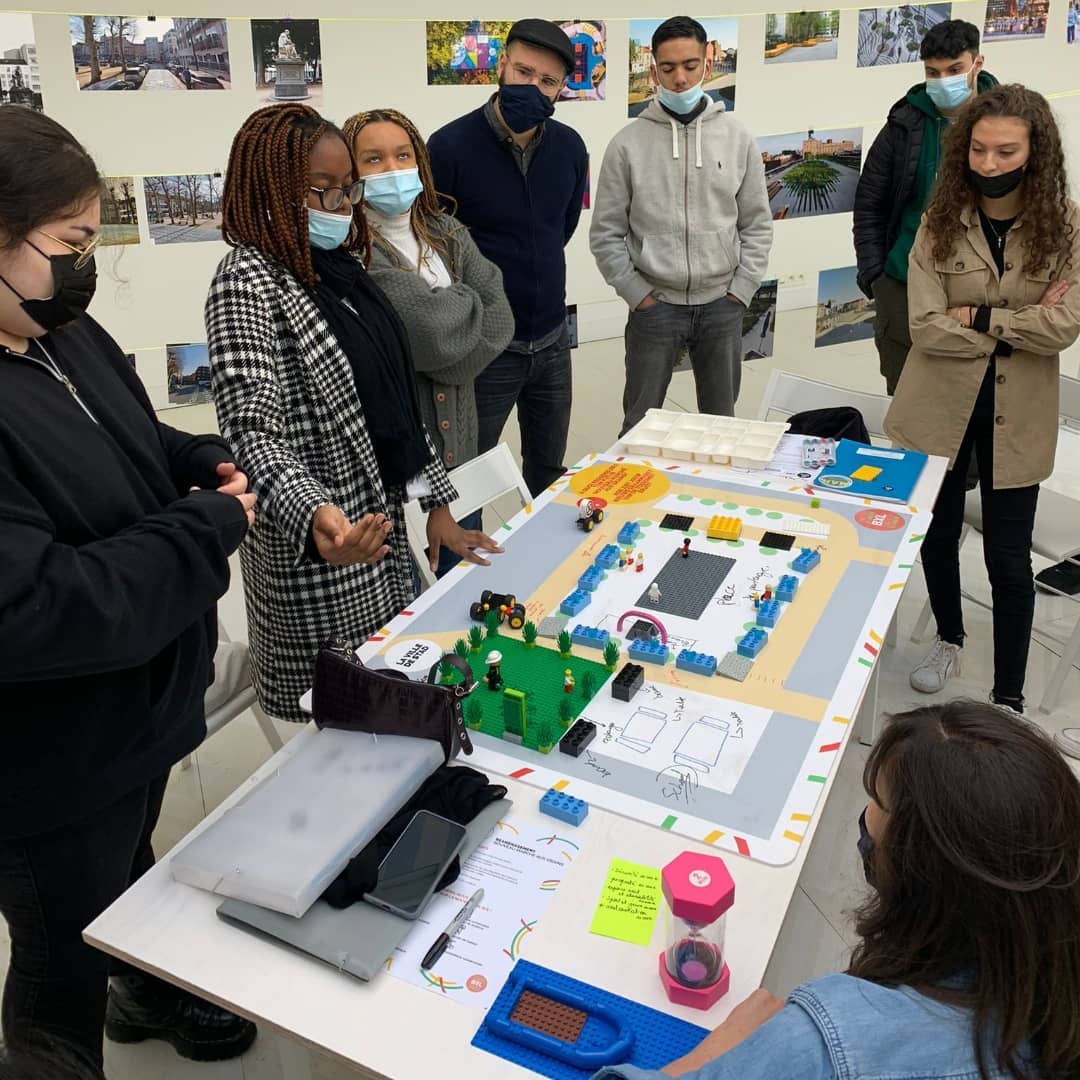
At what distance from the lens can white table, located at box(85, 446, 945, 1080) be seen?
115 cm

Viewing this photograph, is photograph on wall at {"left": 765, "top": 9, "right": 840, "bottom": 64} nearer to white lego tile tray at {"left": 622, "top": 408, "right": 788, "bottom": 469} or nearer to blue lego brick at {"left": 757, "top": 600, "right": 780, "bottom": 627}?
white lego tile tray at {"left": 622, "top": 408, "right": 788, "bottom": 469}

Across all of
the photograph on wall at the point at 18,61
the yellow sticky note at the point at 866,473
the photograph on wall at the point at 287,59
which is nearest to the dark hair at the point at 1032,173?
the yellow sticky note at the point at 866,473

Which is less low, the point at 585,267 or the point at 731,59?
the point at 731,59

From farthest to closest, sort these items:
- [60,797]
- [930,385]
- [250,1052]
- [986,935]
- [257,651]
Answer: [930,385], [257,651], [250,1052], [60,797], [986,935]

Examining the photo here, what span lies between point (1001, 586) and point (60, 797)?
2.35 m

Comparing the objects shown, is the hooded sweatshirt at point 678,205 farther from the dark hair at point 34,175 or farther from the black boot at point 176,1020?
the black boot at point 176,1020

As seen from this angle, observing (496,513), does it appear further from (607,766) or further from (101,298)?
(607,766)

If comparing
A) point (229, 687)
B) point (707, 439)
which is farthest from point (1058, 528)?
point (229, 687)

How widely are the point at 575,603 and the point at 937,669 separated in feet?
5.01

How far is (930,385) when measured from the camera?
2.66m

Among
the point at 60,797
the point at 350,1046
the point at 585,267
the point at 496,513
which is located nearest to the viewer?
the point at 350,1046

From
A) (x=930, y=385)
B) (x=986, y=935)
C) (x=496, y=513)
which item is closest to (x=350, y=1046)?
(x=986, y=935)

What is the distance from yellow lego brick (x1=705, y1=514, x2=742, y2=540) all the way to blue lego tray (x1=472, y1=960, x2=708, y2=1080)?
4.03ft

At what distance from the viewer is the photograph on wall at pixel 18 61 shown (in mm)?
3488
